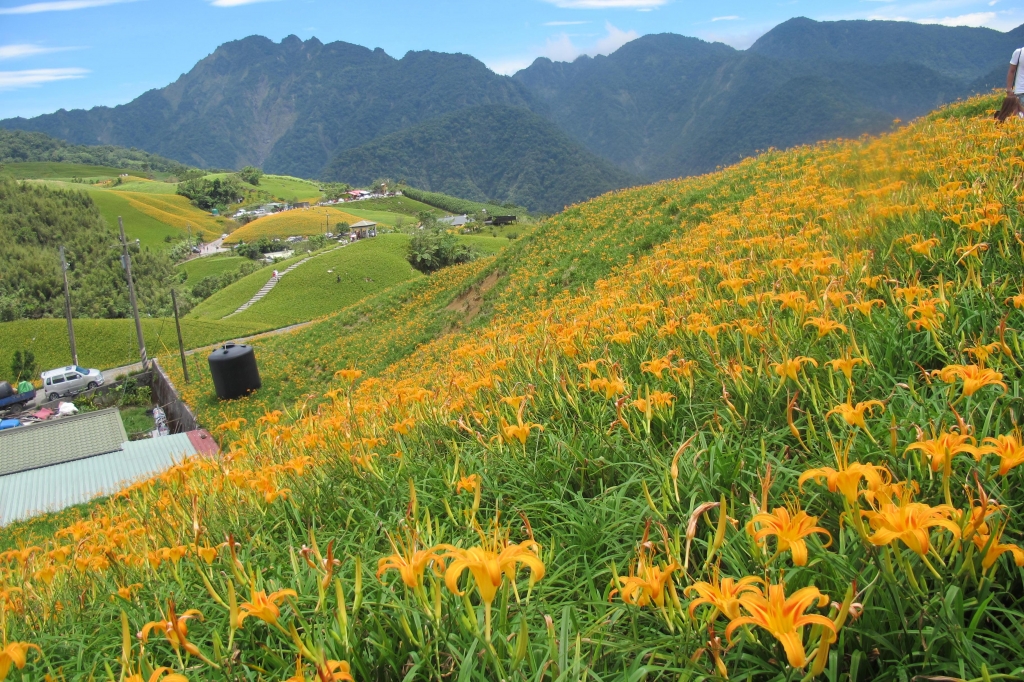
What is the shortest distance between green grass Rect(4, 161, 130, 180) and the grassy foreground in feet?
445

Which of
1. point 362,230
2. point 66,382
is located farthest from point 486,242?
point 66,382

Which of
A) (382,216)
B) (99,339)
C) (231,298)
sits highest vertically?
(382,216)

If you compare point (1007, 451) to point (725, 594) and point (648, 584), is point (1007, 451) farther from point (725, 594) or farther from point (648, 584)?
point (648, 584)

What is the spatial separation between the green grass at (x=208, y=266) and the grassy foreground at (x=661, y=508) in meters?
58.5

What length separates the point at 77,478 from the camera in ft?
41.2

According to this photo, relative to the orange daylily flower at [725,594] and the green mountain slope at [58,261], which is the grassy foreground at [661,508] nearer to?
the orange daylily flower at [725,594]

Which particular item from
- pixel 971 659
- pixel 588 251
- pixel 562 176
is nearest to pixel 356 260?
pixel 588 251

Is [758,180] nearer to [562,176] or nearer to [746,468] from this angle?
[746,468]

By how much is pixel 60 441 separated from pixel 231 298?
84.7 ft

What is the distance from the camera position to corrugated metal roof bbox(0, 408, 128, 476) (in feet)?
46.3

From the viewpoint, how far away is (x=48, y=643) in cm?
206

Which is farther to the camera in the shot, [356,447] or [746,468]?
[356,447]

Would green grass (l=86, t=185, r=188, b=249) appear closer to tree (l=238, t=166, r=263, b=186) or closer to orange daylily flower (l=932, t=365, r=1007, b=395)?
tree (l=238, t=166, r=263, b=186)

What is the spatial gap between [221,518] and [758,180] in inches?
392
